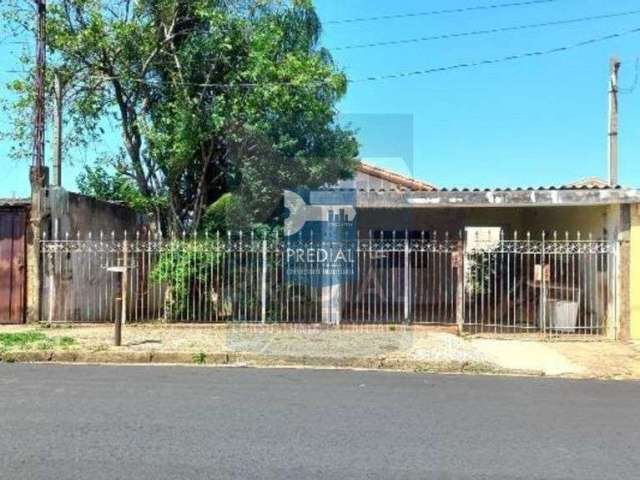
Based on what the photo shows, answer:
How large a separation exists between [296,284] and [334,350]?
303 centimetres

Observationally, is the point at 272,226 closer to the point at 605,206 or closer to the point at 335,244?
the point at 335,244

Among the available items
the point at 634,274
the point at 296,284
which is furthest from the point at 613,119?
the point at 296,284

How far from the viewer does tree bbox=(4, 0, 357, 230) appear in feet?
41.0

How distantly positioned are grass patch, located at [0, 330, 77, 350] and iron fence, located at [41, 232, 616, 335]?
1.46m

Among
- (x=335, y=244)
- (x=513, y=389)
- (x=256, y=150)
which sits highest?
(x=256, y=150)

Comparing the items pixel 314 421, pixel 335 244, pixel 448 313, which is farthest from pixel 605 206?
pixel 314 421

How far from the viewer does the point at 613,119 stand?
56.0 feet

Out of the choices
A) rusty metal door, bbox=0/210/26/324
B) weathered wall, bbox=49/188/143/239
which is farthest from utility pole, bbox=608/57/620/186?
rusty metal door, bbox=0/210/26/324

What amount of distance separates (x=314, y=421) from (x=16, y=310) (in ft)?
28.2

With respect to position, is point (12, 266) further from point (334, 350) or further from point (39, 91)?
point (334, 350)

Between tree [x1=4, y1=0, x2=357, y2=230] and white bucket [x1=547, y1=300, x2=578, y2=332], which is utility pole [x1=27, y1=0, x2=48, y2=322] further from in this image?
white bucket [x1=547, y1=300, x2=578, y2=332]

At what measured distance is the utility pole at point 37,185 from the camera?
11859 millimetres

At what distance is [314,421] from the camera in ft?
18.8

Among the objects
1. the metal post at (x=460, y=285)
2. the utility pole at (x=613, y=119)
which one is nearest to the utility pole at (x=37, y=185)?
the metal post at (x=460, y=285)
